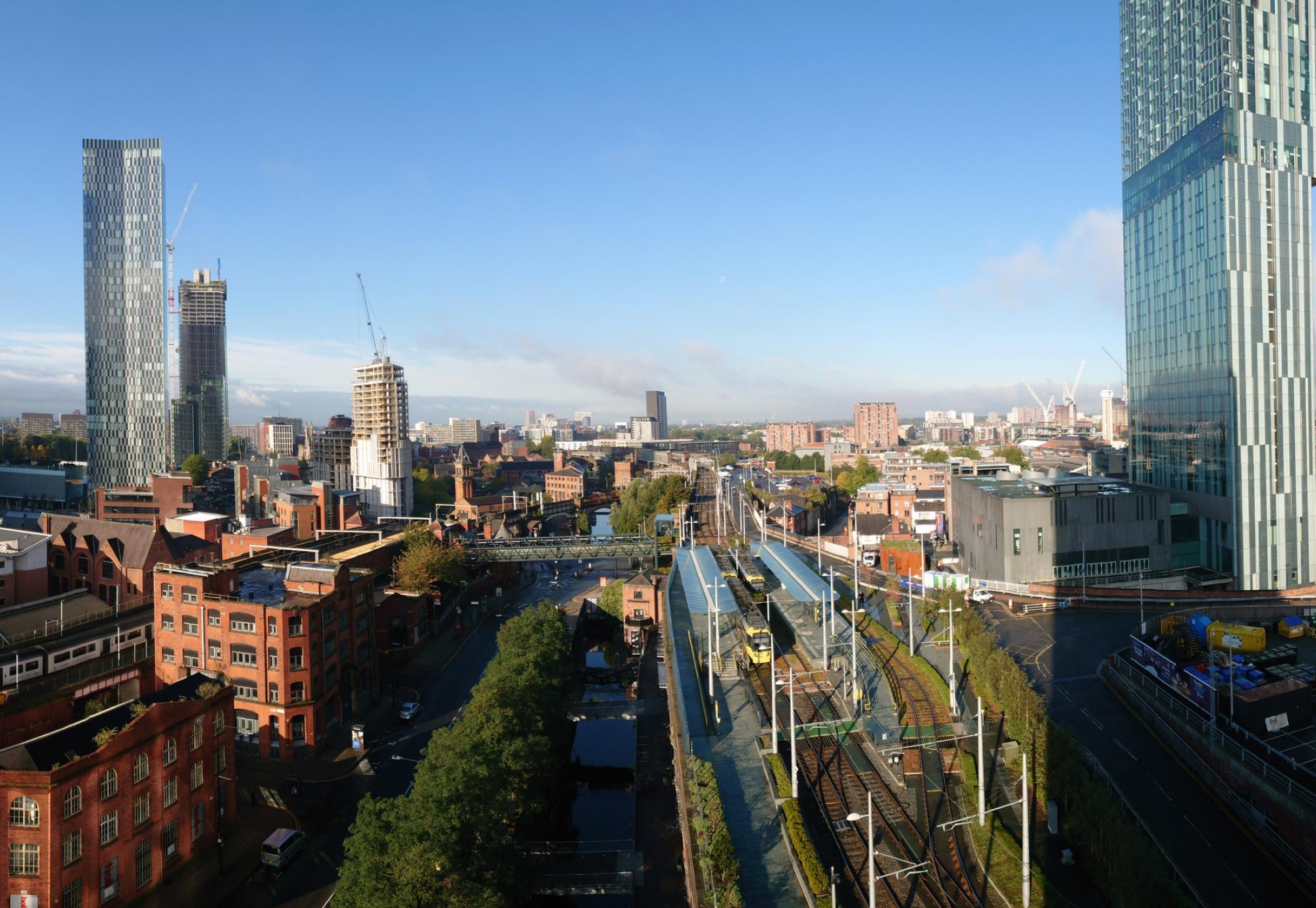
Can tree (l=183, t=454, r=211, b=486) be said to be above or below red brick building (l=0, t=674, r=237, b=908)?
above

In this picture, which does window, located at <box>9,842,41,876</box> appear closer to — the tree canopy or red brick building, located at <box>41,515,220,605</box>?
the tree canopy

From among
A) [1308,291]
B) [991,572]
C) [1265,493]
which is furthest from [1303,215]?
[991,572]

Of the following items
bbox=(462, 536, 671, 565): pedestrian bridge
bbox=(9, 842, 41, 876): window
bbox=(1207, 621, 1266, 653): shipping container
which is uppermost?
bbox=(462, 536, 671, 565): pedestrian bridge

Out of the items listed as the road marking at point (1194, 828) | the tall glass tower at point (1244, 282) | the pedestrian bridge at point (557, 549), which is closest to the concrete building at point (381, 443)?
the pedestrian bridge at point (557, 549)

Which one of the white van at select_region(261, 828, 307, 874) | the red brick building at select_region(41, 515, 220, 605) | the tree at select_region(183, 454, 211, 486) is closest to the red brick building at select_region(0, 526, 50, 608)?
the red brick building at select_region(41, 515, 220, 605)

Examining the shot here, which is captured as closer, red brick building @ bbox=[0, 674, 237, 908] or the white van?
red brick building @ bbox=[0, 674, 237, 908]

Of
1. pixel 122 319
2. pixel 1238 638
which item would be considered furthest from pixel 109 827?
pixel 122 319
